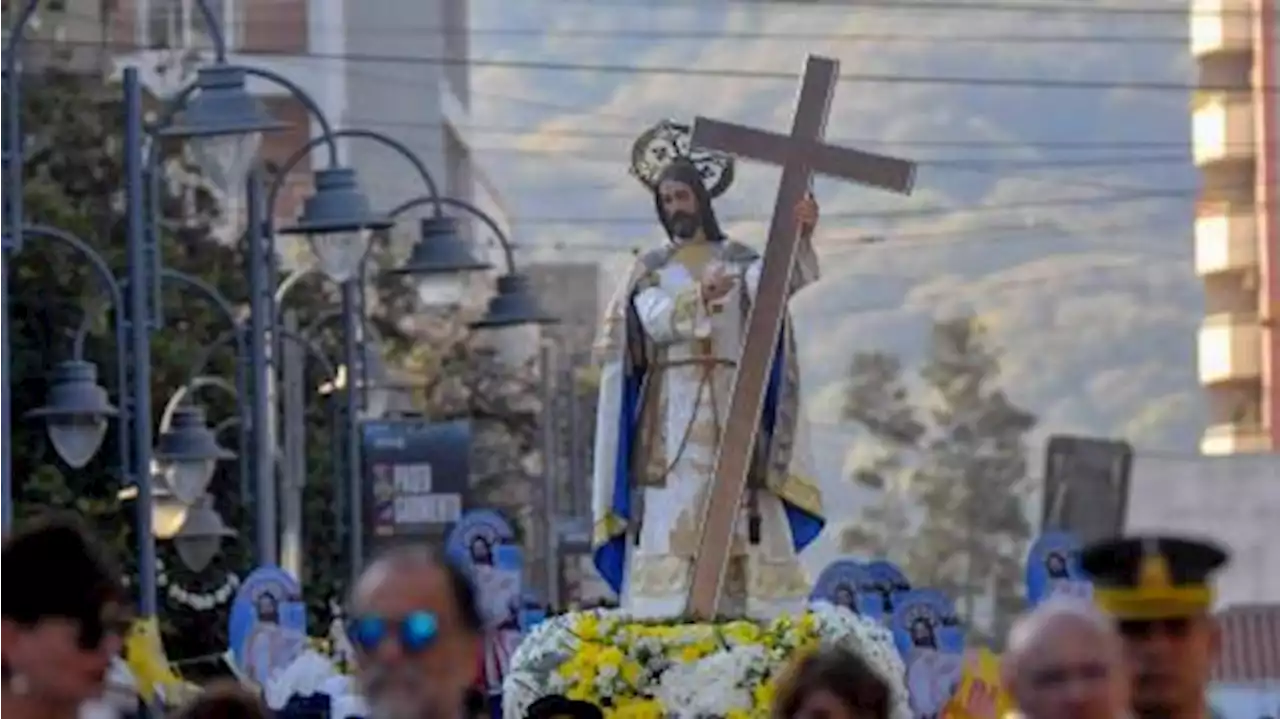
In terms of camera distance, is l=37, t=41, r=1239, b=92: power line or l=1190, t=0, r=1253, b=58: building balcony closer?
l=37, t=41, r=1239, b=92: power line

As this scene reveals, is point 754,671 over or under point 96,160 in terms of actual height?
under

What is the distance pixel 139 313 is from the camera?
26.6 meters

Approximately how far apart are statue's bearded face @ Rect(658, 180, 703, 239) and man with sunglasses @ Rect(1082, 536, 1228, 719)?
7.98 metres

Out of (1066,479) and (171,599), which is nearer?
(171,599)

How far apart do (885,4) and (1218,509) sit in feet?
41.3

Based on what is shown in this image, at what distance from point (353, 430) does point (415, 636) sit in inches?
1018

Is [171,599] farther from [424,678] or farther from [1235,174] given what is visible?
[1235,174]

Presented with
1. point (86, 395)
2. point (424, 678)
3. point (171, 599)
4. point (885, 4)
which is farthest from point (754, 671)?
point (885, 4)

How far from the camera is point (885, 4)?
246 feet

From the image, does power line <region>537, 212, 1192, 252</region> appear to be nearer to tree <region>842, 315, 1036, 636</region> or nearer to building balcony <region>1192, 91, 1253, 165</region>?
building balcony <region>1192, 91, 1253, 165</region>

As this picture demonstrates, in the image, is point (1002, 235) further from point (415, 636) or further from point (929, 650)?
Answer: point (415, 636)

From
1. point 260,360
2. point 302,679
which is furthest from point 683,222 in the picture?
point 260,360

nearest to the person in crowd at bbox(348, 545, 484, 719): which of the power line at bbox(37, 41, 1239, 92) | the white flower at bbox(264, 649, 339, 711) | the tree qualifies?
the white flower at bbox(264, 649, 339, 711)

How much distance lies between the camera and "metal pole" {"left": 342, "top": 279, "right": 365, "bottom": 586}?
33781mm
